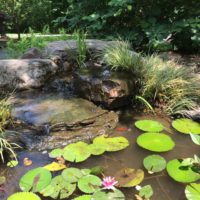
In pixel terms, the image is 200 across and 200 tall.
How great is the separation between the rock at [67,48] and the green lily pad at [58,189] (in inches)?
124

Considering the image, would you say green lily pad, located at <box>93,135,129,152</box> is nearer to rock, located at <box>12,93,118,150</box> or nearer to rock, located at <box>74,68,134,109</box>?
rock, located at <box>12,93,118,150</box>

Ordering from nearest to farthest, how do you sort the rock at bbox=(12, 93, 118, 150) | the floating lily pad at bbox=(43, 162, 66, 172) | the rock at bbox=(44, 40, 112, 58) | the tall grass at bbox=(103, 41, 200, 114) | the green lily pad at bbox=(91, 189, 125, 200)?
the green lily pad at bbox=(91, 189, 125, 200) → the floating lily pad at bbox=(43, 162, 66, 172) → the rock at bbox=(12, 93, 118, 150) → the tall grass at bbox=(103, 41, 200, 114) → the rock at bbox=(44, 40, 112, 58)

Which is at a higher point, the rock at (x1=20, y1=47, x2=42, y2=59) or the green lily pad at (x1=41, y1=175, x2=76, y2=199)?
the rock at (x1=20, y1=47, x2=42, y2=59)

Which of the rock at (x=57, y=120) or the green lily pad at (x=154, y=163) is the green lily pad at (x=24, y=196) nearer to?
the rock at (x=57, y=120)

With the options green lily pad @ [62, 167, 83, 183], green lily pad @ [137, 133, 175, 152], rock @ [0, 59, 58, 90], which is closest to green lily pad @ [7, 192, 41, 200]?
green lily pad @ [62, 167, 83, 183]

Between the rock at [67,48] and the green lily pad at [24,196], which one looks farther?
the rock at [67,48]

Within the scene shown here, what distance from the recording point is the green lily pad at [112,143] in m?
3.47

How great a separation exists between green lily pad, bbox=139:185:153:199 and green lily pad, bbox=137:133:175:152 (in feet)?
2.35

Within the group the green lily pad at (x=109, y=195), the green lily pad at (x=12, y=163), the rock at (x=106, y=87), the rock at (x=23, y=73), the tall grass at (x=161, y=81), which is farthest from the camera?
the rock at (x=23, y=73)

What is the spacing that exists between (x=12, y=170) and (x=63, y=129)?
94cm

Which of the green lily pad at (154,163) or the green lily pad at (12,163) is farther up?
the green lily pad at (154,163)

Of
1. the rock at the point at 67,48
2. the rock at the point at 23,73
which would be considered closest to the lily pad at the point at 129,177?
the rock at the point at 23,73

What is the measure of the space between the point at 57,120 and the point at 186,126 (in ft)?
5.54

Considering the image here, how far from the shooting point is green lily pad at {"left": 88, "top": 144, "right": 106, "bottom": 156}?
3357 mm
